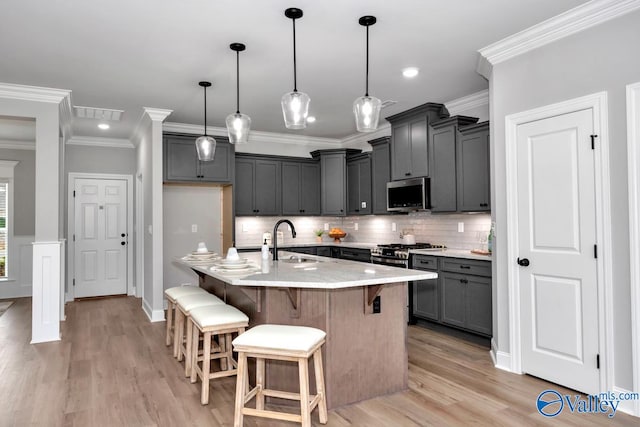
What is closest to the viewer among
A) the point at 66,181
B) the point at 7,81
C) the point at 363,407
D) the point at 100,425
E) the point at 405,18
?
the point at 100,425

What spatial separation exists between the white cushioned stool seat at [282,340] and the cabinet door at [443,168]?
282 centimetres

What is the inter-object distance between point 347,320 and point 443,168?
2.61m

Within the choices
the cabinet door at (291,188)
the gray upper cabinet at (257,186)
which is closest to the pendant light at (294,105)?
the gray upper cabinet at (257,186)


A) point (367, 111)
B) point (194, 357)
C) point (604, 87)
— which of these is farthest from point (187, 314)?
point (604, 87)

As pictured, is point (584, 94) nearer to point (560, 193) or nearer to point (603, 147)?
point (603, 147)

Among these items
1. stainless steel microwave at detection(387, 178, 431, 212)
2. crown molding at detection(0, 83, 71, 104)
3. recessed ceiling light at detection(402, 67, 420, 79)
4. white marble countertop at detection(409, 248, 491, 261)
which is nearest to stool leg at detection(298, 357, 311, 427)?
white marble countertop at detection(409, 248, 491, 261)

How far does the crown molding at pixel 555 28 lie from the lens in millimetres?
2740

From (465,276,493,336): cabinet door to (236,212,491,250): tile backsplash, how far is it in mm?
727

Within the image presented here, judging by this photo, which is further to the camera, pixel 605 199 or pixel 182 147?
pixel 182 147

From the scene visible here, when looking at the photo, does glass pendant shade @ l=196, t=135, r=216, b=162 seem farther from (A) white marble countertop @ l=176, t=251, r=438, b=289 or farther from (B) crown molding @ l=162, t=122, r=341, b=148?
(B) crown molding @ l=162, t=122, r=341, b=148

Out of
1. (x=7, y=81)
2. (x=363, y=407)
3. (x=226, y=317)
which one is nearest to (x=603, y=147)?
(x=363, y=407)

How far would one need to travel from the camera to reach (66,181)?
6652mm

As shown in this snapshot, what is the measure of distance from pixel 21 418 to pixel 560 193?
3955 millimetres

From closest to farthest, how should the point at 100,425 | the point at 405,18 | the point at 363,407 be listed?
the point at 100,425 < the point at 363,407 < the point at 405,18
